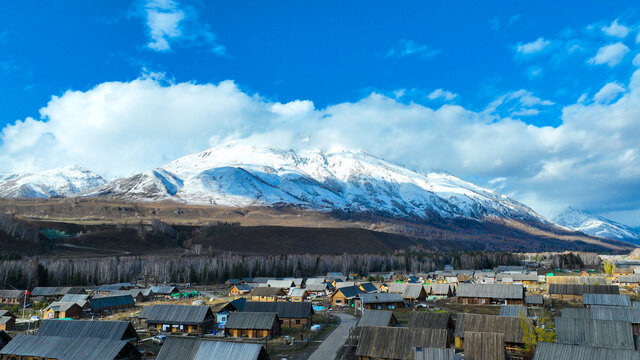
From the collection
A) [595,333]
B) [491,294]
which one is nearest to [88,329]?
[595,333]

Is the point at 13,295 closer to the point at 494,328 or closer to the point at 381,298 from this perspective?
the point at 381,298

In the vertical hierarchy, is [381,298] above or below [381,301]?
above

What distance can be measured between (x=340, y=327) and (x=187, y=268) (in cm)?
9379

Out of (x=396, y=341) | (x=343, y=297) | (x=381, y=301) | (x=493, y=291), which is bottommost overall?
(x=343, y=297)

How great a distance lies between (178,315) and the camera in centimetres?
6322

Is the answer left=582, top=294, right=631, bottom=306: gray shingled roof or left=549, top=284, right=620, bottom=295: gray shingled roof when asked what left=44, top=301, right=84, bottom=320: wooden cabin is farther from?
left=549, top=284, right=620, bottom=295: gray shingled roof

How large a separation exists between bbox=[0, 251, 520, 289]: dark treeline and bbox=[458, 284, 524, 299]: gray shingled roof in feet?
267

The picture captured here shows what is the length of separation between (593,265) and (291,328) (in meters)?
181

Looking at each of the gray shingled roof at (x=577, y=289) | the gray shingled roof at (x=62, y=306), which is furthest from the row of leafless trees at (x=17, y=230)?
the gray shingled roof at (x=577, y=289)

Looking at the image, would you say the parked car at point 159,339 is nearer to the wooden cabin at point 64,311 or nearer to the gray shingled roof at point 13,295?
the wooden cabin at point 64,311

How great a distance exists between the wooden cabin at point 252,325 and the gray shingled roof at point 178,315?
535 cm

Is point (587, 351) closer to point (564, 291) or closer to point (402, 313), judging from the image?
point (402, 313)

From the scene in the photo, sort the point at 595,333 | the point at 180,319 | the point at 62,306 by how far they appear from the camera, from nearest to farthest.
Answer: the point at 595,333
the point at 180,319
the point at 62,306

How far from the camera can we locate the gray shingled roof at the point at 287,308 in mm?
67125
